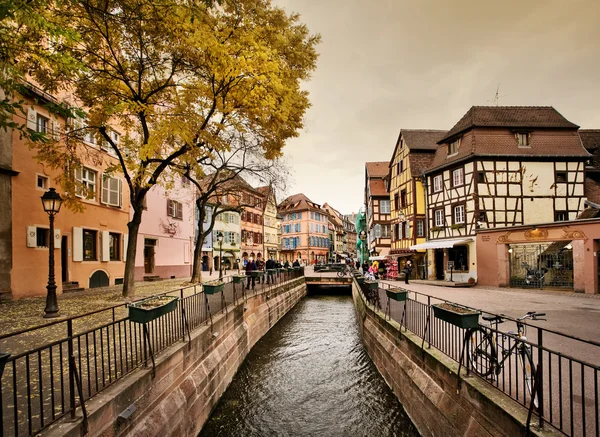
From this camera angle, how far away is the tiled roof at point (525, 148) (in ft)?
79.6

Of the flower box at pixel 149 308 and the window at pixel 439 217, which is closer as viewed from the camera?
the flower box at pixel 149 308

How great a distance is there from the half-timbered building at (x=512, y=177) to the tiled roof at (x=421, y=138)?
583cm

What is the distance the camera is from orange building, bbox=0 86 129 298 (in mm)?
12672

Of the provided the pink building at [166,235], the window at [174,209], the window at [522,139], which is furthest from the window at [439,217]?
the window at [174,209]

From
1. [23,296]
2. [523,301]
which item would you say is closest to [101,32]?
[23,296]

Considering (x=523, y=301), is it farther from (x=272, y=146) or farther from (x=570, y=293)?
(x=272, y=146)

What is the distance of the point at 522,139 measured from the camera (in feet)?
82.2

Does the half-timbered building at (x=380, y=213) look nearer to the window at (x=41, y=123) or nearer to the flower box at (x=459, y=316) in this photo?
the window at (x=41, y=123)

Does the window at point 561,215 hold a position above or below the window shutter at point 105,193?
below

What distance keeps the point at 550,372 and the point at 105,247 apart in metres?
19.7

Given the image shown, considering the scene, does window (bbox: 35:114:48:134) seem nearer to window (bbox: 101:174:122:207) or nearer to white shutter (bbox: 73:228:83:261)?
window (bbox: 101:174:122:207)

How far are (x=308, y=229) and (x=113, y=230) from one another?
2144 inches

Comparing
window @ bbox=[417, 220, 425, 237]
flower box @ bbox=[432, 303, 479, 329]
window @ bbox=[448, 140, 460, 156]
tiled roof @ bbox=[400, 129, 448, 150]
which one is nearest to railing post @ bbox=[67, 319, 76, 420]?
flower box @ bbox=[432, 303, 479, 329]

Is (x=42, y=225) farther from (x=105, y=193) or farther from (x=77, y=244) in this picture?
(x=105, y=193)
